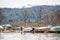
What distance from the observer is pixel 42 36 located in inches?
83.0

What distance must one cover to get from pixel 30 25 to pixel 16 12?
299 mm

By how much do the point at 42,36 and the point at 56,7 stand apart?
0.49 meters

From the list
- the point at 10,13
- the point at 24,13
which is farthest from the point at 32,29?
the point at 10,13

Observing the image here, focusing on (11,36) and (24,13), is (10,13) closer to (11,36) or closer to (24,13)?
(24,13)

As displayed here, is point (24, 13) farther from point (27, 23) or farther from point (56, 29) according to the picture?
point (56, 29)

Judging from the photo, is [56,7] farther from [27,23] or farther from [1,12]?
[1,12]

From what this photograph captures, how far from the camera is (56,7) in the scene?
217 centimetres

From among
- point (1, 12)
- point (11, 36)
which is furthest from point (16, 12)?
point (11, 36)

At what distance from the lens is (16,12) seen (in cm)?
220

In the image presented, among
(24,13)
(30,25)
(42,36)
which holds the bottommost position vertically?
(42,36)

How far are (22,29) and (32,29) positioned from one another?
0.15m

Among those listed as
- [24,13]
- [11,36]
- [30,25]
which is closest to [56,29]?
[30,25]

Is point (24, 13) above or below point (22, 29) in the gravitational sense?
above

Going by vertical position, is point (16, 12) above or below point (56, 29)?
above
